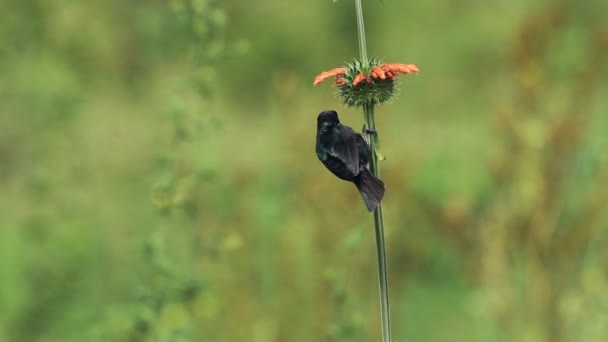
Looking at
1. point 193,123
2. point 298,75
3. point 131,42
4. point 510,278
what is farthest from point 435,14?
point 193,123

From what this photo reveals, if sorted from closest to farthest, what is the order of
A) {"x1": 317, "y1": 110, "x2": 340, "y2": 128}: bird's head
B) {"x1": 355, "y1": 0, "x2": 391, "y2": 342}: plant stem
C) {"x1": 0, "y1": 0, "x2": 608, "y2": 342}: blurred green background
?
{"x1": 355, "y1": 0, "x2": 391, "y2": 342}: plant stem, {"x1": 317, "y1": 110, "x2": 340, "y2": 128}: bird's head, {"x1": 0, "y1": 0, "x2": 608, "y2": 342}: blurred green background

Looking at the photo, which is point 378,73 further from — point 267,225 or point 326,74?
point 267,225

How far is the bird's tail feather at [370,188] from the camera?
5.22 ft

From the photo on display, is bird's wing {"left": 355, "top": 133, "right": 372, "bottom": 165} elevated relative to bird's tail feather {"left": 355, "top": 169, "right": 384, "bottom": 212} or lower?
elevated

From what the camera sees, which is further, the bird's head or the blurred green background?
the blurred green background

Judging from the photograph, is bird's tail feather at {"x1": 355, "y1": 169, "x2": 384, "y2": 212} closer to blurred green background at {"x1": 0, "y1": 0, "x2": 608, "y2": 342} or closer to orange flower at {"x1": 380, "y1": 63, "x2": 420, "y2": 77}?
orange flower at {"x1": 380, "y1": 63, "x2": 420, "y2": 77}

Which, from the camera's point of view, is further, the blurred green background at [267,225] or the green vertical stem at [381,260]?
the blurred green background at [267,225]

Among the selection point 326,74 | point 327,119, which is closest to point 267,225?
point 327,119

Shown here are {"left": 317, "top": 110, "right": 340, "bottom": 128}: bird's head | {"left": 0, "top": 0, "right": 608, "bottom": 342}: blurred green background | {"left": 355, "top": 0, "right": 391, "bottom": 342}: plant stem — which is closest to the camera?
{"left": 355, "top": 0, "right": 391, "bottom": 342}: plant stem

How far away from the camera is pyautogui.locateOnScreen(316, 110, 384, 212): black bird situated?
1.62 metres

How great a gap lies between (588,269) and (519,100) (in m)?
0.89

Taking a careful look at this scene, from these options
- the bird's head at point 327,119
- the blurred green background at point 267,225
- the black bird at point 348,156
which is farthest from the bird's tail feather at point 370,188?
the blurred green background at point 267,225

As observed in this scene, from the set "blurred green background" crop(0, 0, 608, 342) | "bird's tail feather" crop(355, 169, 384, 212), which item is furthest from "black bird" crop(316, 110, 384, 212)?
"blurred green background" crop(0, 0, 608, 342)

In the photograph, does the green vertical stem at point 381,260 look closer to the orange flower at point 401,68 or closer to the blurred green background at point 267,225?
the orange flower at point 401,68
